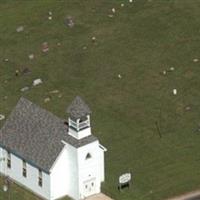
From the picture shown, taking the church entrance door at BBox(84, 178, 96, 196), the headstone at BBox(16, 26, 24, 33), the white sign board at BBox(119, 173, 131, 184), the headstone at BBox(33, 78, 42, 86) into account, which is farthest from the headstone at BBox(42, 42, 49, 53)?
the church entrance door at BBox(84, 178, 96, 196)

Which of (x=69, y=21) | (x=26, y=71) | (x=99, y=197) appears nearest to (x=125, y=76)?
(x=26, y=71)

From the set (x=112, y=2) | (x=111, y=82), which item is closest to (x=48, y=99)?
(x=111, y=82)

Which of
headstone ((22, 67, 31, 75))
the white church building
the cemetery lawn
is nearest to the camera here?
the white church building

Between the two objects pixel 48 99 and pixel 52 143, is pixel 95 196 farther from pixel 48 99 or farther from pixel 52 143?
pixel 48 99

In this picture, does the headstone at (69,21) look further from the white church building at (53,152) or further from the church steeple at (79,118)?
the church steeple at (79,118)

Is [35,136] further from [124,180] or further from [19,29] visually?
[19,29]

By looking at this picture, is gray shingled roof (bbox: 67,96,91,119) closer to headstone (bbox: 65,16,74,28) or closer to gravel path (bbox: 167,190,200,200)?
gravel path (bbox: 167,190,200,200)

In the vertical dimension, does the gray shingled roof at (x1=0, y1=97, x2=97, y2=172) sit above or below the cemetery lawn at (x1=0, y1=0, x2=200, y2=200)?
below
